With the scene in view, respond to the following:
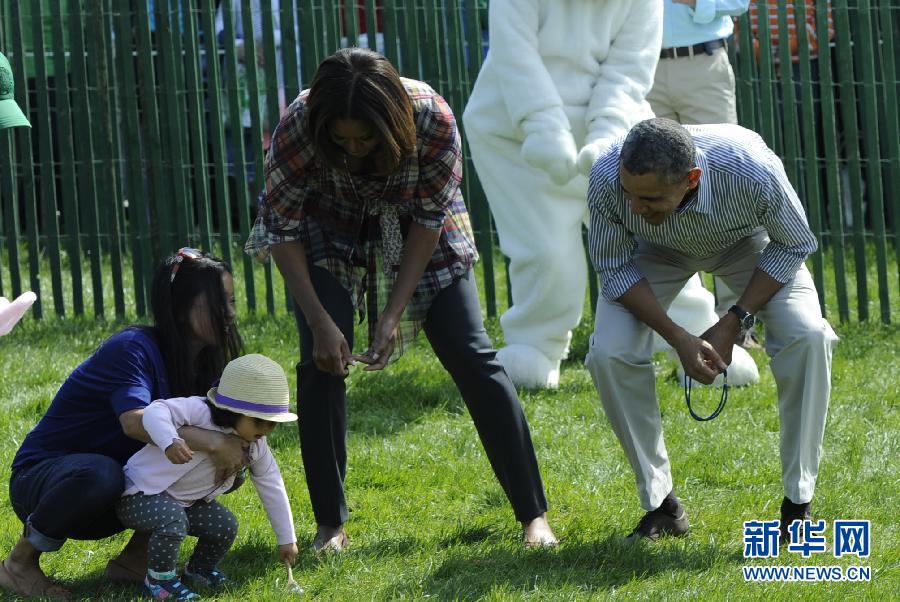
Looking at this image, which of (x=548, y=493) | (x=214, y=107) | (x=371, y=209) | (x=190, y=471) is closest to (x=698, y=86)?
(x=214, y=107)

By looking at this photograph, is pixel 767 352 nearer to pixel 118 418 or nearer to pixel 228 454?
pixel 228 454

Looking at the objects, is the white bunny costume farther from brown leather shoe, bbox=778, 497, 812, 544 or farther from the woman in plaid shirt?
brown leather shoe, bbox=778, 497, 812, 544

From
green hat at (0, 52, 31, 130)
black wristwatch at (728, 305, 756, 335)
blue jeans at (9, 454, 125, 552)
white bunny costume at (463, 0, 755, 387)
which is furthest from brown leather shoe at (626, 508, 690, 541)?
green hat at (0, 52, 31, 130)

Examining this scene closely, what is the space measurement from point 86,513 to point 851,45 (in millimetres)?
5726

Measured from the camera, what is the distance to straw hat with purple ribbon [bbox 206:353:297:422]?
408 cm

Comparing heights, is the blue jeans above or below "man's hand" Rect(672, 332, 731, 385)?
below

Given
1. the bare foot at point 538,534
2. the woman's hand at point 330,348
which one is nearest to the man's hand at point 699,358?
the bare foot at point 538,534

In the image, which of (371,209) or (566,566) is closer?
(566,566)

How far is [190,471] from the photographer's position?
421 centimetres

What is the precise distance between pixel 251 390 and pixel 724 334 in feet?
5.12

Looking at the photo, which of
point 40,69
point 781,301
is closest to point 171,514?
point 781,301

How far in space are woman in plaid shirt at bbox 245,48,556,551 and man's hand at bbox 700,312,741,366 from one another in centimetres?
69

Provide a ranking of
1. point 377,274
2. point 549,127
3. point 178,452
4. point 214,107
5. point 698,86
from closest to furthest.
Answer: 1. point 178,452
2. point 377,274
3. point 549,127
4. point 698,86
5. point 214,107

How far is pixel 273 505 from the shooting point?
14.1 ft
